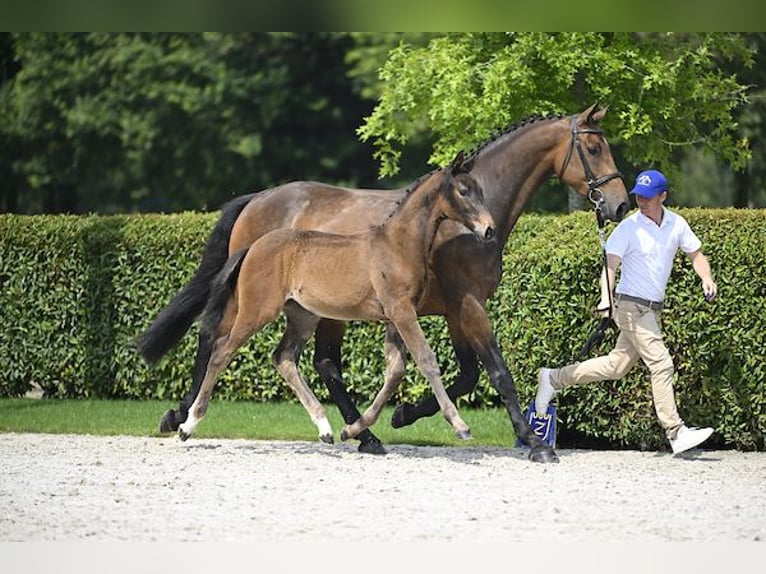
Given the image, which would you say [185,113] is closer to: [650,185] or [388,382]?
[388,382]

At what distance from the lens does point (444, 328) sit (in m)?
11.7

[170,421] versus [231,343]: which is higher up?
[231,343]

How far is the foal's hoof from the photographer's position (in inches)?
339

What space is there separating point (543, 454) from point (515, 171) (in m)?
1.91

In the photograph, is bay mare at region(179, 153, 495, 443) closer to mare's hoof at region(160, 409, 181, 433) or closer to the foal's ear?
the foal's ear

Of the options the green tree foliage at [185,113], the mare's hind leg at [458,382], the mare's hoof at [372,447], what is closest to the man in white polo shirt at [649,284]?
the mare's hind leg at [458,382]

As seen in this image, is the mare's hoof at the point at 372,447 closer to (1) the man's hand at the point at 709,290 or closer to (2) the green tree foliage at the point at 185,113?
(1) the man's hand at the point at 709,290

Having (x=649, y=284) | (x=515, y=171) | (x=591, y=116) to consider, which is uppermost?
(x=591, y=116)

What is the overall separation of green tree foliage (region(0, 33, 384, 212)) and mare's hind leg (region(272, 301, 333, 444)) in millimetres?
16045

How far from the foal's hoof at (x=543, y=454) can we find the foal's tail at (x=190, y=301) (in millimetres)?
2766

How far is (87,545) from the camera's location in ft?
19.3

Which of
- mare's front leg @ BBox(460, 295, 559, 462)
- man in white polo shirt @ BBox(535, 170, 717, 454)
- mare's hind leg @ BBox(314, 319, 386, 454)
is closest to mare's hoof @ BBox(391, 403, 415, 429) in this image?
mare's hind leg @ BBox(314, 319, 386, 454)

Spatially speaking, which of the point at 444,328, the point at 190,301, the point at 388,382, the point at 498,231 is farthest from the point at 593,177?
the point at 444,328

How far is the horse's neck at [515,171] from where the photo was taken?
8.84 meters
